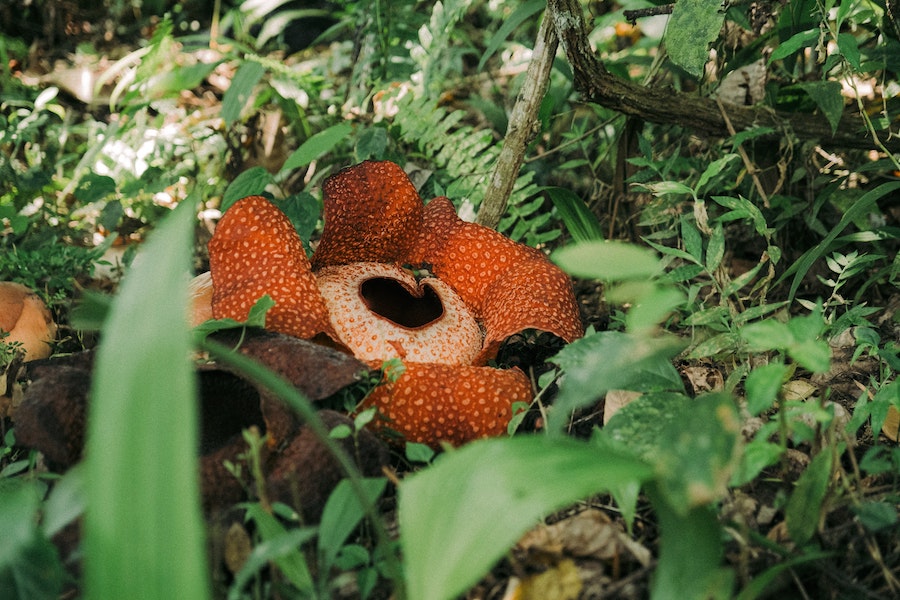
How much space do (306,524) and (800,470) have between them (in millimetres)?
1155

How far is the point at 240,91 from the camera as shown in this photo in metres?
3.20

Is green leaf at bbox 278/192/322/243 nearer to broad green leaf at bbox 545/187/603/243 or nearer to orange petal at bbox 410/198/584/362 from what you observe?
orange petal at bbox 410/198/584/362

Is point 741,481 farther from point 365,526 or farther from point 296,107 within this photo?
→ point 296,107

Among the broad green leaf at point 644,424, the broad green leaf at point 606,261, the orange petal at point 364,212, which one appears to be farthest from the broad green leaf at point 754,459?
the orange petal at point 364,212

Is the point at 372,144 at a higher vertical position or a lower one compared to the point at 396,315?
higher

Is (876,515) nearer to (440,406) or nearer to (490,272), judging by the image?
(440,406)

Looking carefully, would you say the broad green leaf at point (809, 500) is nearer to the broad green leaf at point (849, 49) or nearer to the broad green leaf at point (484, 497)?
the broad green leaf at point (484, 497)

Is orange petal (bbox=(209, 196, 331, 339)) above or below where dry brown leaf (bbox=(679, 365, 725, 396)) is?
above

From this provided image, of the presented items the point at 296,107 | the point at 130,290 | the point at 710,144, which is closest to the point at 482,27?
the point at 296,107

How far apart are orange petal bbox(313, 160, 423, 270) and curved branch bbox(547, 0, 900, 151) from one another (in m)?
0.65

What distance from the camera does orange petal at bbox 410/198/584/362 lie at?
7.22 ft

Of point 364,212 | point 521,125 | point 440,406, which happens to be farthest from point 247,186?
point 440,406

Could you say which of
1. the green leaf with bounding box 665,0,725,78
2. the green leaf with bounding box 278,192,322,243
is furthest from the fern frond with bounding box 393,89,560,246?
the green leaf with bounding box 665,0,725,78

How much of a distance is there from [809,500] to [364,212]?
1383 millimetres
